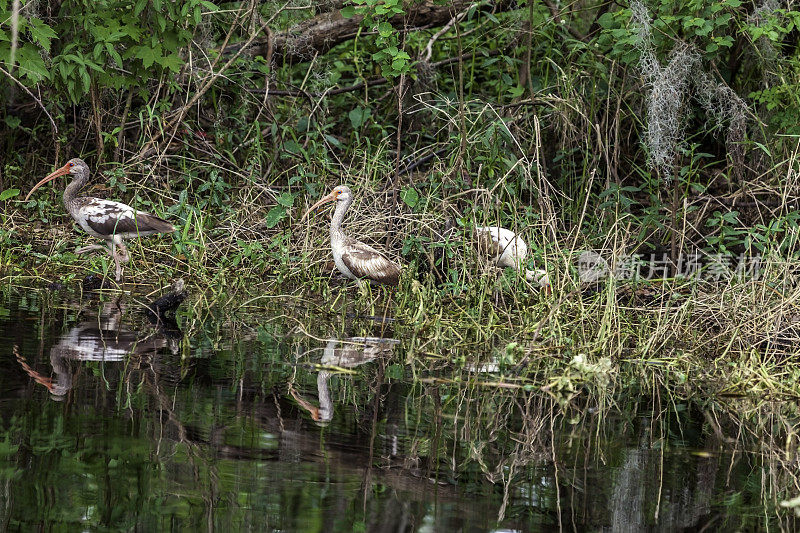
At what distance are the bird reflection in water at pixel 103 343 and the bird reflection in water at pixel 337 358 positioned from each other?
1024mm

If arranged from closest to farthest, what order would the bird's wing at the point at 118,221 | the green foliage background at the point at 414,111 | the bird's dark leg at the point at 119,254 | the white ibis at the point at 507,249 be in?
the white ibis at the point at 507,249
the bird's dark leg at the point at 119,254
the bird's wing at the point at 118,221
the green foliage background at the point at 414,111

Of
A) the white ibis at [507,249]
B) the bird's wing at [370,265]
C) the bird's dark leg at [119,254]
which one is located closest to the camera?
the white ibis at [507,249]

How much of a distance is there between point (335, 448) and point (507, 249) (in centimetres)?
443

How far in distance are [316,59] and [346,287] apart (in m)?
4.06

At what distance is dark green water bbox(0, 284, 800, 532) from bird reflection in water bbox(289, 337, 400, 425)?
2cm

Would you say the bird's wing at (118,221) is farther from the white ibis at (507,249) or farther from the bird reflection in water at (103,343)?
the white ibis at (507,249)

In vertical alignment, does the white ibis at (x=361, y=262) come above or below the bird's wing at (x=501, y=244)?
below

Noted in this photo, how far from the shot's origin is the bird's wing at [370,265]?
879 cm

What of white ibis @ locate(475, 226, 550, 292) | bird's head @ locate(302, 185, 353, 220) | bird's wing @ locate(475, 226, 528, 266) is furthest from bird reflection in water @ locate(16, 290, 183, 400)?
bird's wing @ locate(475, 226, 528, 266)

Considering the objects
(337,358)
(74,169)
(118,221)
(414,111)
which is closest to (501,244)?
(414,111)

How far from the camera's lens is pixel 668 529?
4102 millimetres

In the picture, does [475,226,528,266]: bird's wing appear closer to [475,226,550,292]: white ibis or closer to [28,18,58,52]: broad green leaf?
[475,226,550,292]: white ibis

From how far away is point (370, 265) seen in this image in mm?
8789

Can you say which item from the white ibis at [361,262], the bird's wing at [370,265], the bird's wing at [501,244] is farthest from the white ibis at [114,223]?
the bird's wing at [501,244]
